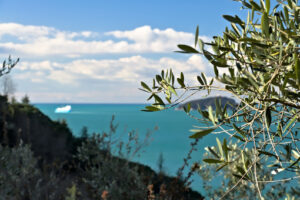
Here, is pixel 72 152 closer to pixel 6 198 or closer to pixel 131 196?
pixel 131 196

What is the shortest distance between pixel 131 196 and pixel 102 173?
2.99 ft

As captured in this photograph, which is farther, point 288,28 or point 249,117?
point 249,117

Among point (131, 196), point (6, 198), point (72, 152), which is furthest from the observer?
point (72, 152)

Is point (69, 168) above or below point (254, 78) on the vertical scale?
below

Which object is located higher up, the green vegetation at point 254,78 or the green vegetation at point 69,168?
the green vegetation at point 254,78

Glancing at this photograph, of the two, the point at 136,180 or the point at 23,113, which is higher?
the point at 23,113

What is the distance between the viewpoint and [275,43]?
1.09m

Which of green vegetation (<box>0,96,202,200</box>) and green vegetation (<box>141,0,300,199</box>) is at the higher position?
green vegetation (<box>141,0,300,199</box>)

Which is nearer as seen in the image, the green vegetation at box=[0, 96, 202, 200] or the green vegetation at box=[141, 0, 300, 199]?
the green vegetation at box=[141, 0, 300, 199]

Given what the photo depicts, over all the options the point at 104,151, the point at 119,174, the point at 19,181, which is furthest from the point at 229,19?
the point at 104,151

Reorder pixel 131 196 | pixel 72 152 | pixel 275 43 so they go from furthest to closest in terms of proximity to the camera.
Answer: pixel 72 152
pixel 131 196
pixel 275 43

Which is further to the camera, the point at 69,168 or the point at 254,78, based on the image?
the point at 69,168

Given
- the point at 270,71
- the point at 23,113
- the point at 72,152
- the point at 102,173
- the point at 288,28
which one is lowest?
the point at 72,152

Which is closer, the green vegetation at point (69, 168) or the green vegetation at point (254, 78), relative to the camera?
the green vegetation at point (254, 78)
